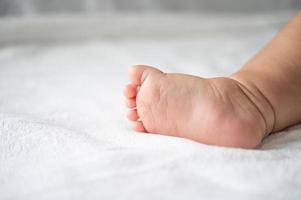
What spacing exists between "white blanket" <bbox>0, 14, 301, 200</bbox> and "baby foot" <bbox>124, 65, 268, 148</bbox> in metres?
0.02

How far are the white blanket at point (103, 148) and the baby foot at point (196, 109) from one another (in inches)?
0.9

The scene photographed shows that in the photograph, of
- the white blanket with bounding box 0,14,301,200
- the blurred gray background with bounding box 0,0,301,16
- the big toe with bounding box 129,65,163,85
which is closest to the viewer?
the white blanket with bounding box 0,14,301,200

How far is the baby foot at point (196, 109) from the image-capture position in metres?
0.59

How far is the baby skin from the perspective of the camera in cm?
59

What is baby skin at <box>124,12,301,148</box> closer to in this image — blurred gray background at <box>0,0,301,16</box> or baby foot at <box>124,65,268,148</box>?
baby foot at <box>124,65,268,148</box>

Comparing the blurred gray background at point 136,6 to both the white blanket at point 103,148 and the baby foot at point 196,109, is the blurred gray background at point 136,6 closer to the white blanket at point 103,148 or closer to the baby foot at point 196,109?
the white blanket at point 103,148

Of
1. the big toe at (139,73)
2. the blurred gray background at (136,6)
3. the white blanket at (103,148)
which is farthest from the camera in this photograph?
the blurred gray background at (136,6)

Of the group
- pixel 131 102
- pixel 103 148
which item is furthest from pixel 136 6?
pixel 103 148

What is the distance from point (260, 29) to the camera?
135 centimetres

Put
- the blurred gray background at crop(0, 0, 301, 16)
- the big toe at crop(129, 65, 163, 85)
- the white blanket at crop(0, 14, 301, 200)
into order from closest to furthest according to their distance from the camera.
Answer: the white blanket at crop(0, 14, 301, 200)
the big toe at crop(129, 65, 163, 85)
the blurred gray background at crop(0, 0, 301, 16)

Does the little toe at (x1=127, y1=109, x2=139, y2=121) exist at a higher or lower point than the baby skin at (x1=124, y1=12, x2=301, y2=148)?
lower

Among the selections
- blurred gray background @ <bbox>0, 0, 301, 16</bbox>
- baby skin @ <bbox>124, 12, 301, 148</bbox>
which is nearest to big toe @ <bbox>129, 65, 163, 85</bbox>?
baby skin @ <bbox>124, 12, 301, 148</bbox>

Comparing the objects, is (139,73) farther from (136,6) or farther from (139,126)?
(136,6)

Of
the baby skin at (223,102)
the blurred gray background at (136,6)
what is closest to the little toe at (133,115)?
the baby skin at (223,102)
